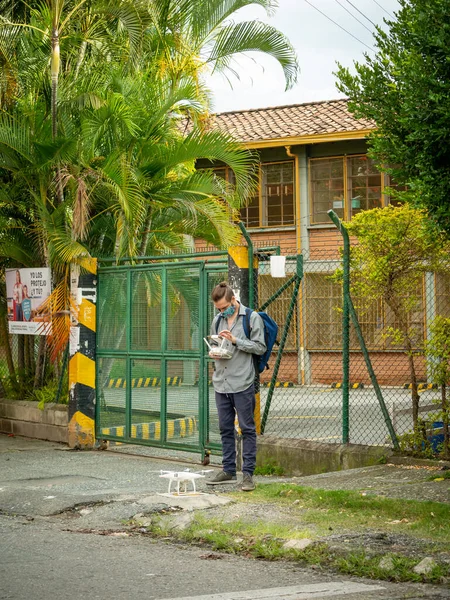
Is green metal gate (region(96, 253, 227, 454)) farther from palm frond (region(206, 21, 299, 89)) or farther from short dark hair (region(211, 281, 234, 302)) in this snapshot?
palm frond (region(206, 21, 299, 89))

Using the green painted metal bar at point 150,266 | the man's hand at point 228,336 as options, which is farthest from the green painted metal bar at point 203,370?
the man's hand at point 228,336

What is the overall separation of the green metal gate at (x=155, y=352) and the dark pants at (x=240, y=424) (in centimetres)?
193

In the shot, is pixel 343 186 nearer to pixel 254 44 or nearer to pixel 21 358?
pixel 254 44

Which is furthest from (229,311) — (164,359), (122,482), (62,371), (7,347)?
(7,347)

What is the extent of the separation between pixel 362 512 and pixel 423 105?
317 centimetres

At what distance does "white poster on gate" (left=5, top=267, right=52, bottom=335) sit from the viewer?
13.8 metres

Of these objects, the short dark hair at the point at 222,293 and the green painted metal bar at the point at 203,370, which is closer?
the short dark hair at the point at 222,293

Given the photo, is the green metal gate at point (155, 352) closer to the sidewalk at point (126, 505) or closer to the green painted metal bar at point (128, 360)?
the green painted metal bar at point (128, 360)

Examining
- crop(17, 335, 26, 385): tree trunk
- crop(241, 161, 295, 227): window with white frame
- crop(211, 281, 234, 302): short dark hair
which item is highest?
crop(241, 161, 295, 227): window with white frame

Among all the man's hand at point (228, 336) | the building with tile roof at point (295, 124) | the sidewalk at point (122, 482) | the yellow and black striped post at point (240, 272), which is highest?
the building with tile roof at point (295, 124)

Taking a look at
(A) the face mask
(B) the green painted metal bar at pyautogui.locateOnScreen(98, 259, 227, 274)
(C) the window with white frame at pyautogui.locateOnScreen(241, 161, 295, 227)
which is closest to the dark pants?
(A) the face mask

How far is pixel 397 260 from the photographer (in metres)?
10.4

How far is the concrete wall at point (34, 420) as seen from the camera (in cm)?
1365

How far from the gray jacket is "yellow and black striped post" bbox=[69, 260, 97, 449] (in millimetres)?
4138
